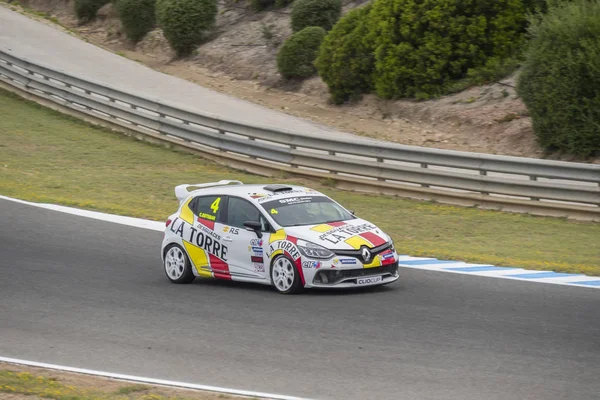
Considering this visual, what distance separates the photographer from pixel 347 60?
1141 inches

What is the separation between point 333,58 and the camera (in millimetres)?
29125

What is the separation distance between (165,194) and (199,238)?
272 inches

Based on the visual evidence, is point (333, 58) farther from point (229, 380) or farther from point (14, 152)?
point (229, 380)

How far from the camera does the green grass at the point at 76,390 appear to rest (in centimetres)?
827

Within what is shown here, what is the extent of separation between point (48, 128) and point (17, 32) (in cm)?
1523

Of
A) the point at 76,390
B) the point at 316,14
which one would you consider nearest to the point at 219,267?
the point at 76,390

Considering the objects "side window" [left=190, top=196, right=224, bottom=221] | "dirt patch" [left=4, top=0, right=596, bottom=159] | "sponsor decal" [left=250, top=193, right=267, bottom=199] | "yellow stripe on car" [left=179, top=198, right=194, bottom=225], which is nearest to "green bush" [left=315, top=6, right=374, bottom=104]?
"dirt patch" [left=4, top=0, right=596, bottom=159]

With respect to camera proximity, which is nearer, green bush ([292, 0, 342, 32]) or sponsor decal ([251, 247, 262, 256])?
sponsor decal ([251, 247, 262, 256])

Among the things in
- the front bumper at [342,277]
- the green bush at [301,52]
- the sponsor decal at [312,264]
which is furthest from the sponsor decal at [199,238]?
the green bush at [301,52]

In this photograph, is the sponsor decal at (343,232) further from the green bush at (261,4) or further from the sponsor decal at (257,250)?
the green bush at (261,4)

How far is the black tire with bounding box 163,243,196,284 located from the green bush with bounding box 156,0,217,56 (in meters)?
23.0

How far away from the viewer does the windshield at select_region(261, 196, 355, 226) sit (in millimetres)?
13125

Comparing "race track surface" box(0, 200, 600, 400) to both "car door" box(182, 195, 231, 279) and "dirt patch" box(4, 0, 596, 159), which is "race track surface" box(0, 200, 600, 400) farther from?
"dirt patch" box(4, 0, 596, 159)

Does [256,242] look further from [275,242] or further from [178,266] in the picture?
[178,266]
